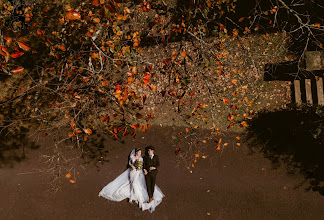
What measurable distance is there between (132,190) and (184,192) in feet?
5.33

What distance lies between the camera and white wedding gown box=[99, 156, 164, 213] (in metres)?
6.53

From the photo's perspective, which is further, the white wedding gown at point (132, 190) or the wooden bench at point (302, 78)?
the white wedding gown at point (132, 190)

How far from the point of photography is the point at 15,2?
24.4 feet

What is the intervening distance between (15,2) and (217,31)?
701 centimetres

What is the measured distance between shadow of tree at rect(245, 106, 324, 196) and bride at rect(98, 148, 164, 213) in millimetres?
3464

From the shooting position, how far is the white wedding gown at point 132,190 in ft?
21.4

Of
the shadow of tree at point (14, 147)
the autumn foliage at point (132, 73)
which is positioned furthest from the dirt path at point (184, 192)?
the autumn foliage at point (132, 73)

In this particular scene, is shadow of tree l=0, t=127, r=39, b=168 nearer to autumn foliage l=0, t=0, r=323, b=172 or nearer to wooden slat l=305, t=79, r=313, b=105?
autumn foliage l=0, t=0, r=323, b=172

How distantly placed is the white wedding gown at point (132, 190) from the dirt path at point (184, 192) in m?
0.19

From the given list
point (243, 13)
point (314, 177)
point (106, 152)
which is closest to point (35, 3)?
point (106, 152)

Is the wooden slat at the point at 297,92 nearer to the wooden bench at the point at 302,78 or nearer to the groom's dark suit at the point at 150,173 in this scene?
the wooden bench at the point at 302,78

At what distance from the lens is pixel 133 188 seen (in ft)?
21.4

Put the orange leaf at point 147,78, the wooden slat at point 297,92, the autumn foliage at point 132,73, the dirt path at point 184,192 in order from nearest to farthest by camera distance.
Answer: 1. the dirt path at point 184,192
2. the wooden slat at point 297,92
3. the autumn foliage at point 132,73
4. the orange leaf at point 147,78

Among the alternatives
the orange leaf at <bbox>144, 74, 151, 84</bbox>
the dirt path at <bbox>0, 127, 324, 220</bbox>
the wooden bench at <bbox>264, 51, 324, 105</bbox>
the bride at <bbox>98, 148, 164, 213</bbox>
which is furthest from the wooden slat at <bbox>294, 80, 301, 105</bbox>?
the bride at <bbox>98, 148, 164, 213</bbox>
